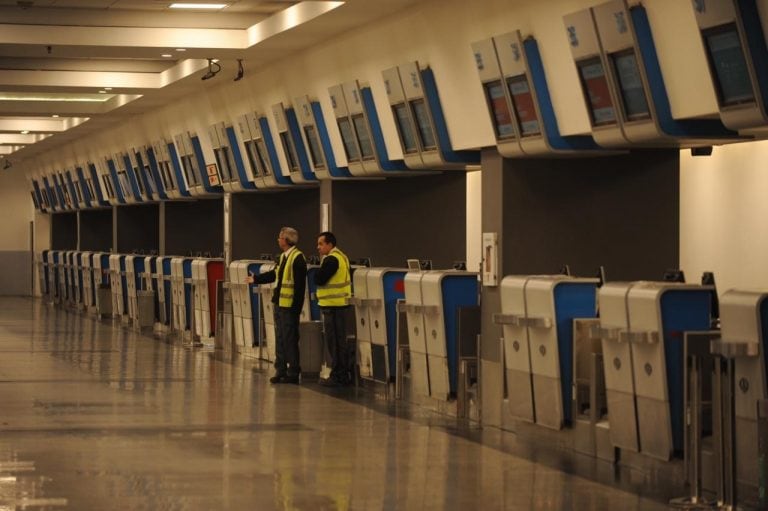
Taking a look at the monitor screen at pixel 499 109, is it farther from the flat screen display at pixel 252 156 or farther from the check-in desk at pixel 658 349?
the flat screen display at pixel 252 156

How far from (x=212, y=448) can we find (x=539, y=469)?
235 cm

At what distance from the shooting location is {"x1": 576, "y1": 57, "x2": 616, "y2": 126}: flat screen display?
10.3 meters

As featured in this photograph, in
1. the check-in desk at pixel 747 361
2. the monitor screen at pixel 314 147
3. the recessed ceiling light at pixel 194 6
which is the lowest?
the check-in desk at pixel 747 361

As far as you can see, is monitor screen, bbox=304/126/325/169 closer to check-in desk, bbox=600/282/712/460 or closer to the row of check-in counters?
the row of check-in counters

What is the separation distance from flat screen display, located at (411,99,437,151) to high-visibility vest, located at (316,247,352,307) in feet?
5.42

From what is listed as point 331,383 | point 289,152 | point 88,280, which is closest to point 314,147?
point 289,152

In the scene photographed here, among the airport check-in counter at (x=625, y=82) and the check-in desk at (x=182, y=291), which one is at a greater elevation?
the airport check-in counter at (x=625, y=82)

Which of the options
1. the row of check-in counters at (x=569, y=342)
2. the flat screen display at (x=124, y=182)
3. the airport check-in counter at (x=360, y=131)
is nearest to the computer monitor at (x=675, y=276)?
the row of check-in counters at (x=569, y=342)

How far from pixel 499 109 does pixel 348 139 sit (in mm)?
4441

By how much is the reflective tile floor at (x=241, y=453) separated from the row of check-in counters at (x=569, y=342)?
0.43m

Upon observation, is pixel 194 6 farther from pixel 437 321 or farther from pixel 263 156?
pixel 437 321

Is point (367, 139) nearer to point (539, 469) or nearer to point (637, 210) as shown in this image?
point (637, 210)

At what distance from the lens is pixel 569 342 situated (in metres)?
10.5

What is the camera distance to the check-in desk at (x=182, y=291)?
2283 cm
